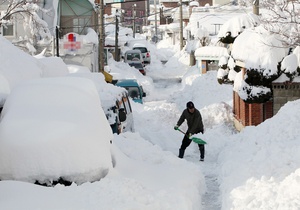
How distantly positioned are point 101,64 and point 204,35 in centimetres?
1808

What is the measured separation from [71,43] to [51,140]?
81.6 feet

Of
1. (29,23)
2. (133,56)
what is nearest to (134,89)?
(29,23)

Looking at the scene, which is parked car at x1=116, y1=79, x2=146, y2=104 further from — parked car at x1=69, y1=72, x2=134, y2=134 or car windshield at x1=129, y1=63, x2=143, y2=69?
car windshield at x1=129, y1=63, x2=143, y2=69

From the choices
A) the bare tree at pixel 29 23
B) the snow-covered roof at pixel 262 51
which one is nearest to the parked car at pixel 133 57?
Answer: the bare tree at pixel 29 23

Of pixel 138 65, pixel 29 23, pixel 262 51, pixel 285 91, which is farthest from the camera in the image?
pixel 138 65

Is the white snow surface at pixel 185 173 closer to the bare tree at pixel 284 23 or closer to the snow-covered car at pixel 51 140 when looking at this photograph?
the snow-covered car at pixel 51 140

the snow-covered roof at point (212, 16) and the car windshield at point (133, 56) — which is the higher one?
the snow-covered roof at point (212, 16)

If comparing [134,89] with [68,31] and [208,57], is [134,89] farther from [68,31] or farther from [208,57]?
[208,57]

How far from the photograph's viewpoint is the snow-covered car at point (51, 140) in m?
8.01

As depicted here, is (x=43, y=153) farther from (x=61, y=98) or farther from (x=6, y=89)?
(x=6, y=89)

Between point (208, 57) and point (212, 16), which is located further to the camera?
point (212, 16)

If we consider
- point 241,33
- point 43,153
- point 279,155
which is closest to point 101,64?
point 241,33

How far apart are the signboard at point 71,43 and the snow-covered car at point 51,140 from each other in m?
23.5

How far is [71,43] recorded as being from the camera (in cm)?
3244
